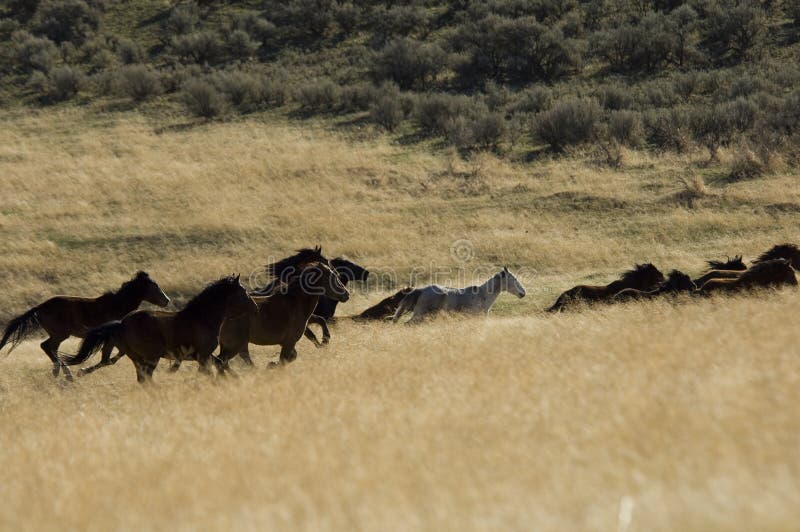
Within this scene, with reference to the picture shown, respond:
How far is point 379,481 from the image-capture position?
662 centimetres

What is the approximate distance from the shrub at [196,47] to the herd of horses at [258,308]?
121 ft

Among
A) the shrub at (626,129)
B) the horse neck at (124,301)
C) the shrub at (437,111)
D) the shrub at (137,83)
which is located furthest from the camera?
the shrub at (137,83)

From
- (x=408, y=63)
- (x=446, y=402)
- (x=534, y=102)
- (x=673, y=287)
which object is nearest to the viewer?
(x=446, y=402)

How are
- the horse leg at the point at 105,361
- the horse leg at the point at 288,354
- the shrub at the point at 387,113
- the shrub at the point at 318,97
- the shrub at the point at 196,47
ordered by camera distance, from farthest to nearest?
the shrub at the point at 196,47 < the shrub at the point at 318,97 < the shrub at the point at 387,113 < the horse leg at the point at 105,361 < the horse leg at the point at 288,354

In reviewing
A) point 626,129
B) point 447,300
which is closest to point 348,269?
point 447,300

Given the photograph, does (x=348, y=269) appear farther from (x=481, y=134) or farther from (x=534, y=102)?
(x=534, y=102)

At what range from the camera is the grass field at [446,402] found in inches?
237

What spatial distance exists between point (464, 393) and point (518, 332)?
428 cm

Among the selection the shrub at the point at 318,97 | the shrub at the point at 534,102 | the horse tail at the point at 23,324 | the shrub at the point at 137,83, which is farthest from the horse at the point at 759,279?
the shrub at the point at 137,83

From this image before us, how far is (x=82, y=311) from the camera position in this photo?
52.1 feet

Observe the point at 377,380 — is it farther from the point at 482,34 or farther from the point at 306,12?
the point at 306,12

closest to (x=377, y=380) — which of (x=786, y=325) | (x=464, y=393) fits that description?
(x=464, y=393)

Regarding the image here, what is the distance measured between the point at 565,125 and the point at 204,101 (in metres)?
16.1

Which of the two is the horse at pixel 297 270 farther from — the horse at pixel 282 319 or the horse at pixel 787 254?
the horse at pixel 787 254
